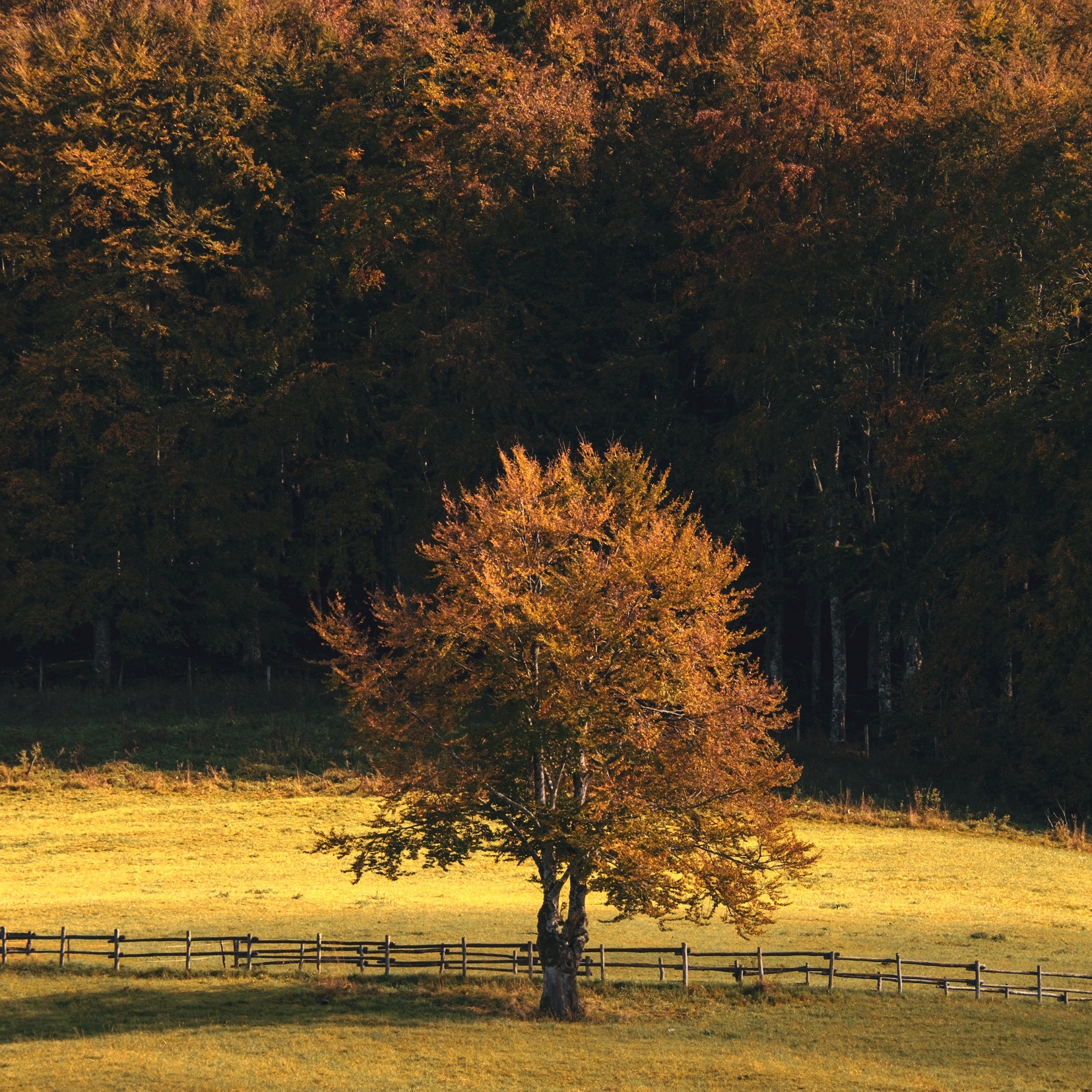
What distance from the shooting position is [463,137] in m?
76.0

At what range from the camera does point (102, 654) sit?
253ft

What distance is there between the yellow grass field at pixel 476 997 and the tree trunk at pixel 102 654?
753 inches

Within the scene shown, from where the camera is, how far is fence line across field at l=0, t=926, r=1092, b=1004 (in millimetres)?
39781

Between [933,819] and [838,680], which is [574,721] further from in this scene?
[838,680]

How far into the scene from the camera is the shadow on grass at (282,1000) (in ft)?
121

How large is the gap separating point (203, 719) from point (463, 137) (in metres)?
26.8

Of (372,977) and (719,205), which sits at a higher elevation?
(719,205)

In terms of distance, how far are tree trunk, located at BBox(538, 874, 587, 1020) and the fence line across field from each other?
6.07 feet

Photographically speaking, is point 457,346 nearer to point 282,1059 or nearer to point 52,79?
point 52,79

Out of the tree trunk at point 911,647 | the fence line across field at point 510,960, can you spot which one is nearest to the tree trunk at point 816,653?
the tree trunk at point 911,647

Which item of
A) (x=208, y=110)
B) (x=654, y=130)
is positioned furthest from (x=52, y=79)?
(x=654, y=130)

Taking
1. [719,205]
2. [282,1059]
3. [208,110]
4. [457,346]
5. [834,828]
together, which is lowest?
[282,1059]

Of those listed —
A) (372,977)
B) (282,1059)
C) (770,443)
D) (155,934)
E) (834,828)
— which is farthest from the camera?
(770,443)

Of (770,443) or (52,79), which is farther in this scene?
(52,79)
